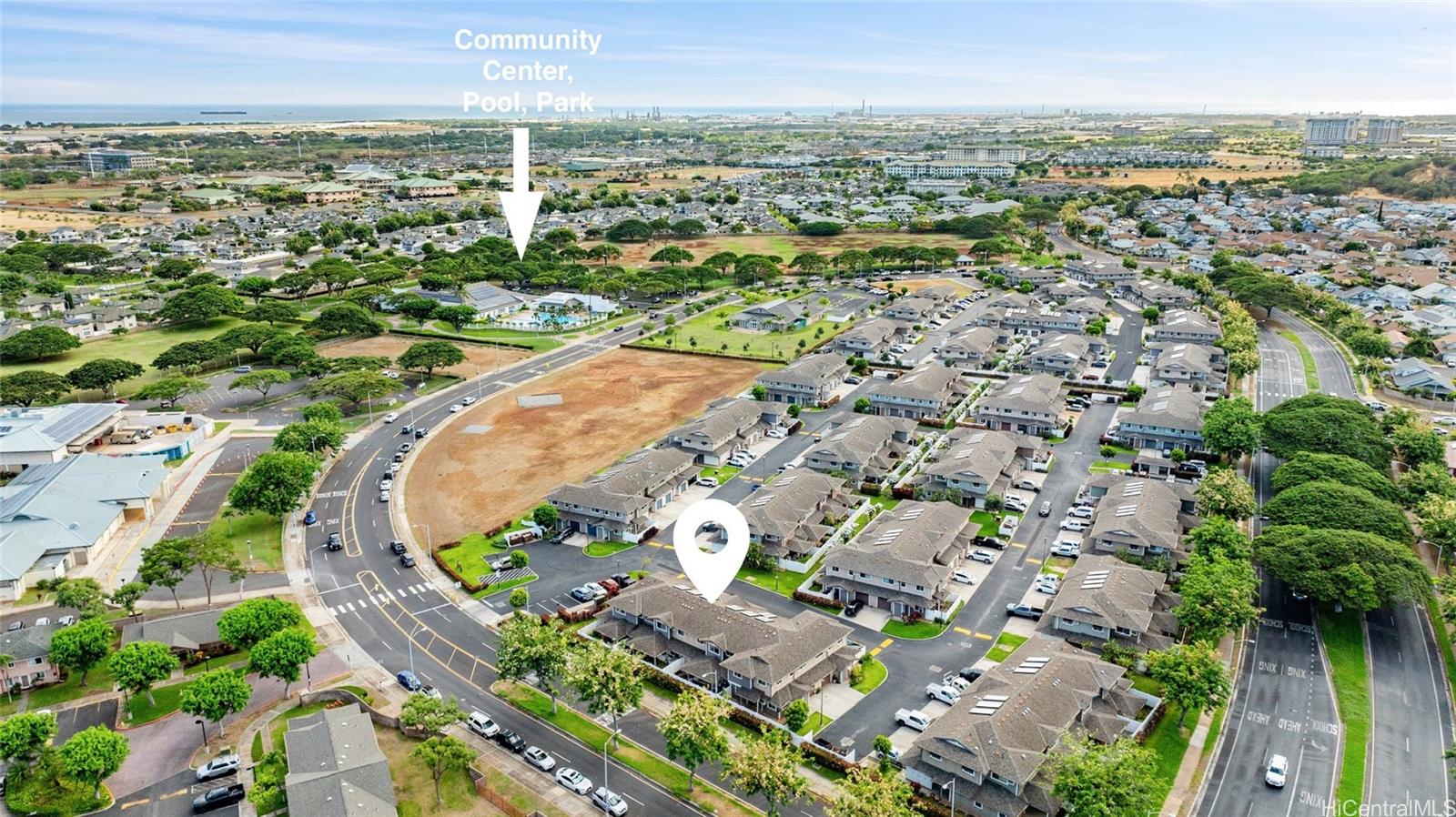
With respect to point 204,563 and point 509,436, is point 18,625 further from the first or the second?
point 509,436

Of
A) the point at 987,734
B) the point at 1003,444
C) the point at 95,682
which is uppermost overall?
the point at 1003,444

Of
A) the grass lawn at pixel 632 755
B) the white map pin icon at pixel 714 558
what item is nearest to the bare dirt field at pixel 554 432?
the white map pin icon at pixel 714 558

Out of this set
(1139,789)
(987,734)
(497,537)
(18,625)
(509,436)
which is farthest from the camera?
(509,436)

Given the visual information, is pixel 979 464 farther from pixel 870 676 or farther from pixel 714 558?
pixel 714 558

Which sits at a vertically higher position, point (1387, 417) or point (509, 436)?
point (1387, 417)

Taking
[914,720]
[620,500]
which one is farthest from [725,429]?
[914,720]

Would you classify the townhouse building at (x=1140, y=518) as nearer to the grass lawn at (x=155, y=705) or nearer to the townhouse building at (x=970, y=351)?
the townhouse building at (x=970, y=351)

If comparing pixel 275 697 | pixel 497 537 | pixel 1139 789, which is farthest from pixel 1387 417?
pixel 275 697

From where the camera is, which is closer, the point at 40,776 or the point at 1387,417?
the point at 40,776
